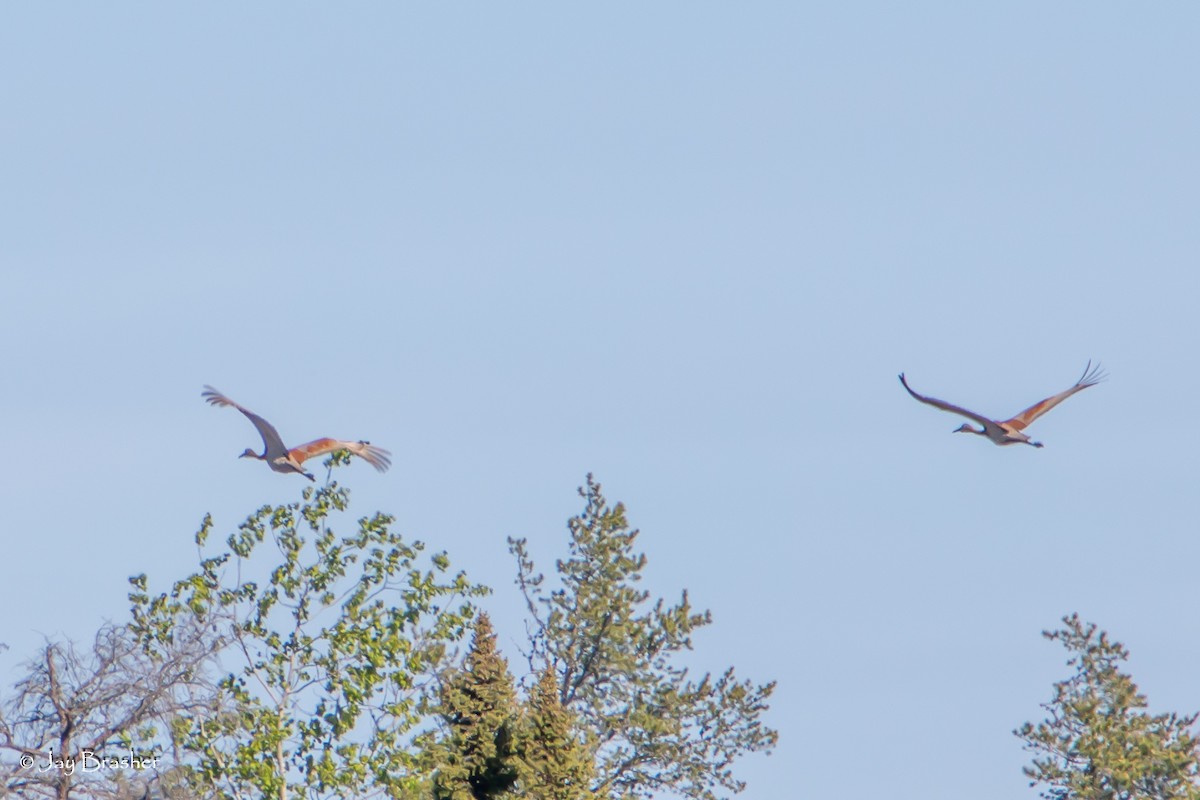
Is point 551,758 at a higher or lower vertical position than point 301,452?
lower

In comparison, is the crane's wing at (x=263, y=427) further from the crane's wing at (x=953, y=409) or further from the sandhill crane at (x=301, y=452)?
the crane's wing at (x=953, y=409)

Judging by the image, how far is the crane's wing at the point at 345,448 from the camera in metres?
42.0

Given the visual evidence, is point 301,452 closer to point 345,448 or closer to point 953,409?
point 345,448

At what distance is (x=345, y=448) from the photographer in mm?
42719

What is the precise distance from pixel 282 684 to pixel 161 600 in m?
2.25

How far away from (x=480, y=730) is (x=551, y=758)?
1.94m

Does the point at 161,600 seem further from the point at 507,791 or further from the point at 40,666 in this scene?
the point at 40,666

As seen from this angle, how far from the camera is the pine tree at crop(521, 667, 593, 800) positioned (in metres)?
39.6

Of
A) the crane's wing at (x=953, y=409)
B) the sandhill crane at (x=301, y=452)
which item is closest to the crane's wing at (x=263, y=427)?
the sandhill crane at (x=301, y=452)

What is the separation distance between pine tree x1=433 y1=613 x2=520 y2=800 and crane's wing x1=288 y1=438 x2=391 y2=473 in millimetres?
2980

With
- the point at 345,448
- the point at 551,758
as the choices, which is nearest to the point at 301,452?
the point at 345,448

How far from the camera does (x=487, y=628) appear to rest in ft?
140

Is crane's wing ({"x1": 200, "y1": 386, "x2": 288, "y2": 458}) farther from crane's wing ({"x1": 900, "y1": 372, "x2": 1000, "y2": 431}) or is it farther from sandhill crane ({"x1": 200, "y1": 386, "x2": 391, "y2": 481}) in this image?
crane's wing ({"x1": 900, "y1": 372, "x2": 1000, "y2": 431})

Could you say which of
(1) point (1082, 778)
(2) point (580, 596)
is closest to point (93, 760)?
(2) point (580, 596)
